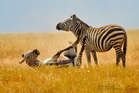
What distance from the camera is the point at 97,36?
820 cm

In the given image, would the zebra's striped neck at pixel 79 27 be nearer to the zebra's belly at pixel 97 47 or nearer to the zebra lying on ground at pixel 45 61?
the zebra lying on ground at pixel 45 61

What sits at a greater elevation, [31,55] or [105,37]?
[105,37]

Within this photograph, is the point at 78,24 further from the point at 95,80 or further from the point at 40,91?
the point at 40,91

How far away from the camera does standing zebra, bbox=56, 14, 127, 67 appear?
25.1 feet

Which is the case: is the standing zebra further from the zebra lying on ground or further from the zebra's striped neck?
the zebra lying on ground

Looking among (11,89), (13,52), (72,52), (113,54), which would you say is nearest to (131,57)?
(113,54)

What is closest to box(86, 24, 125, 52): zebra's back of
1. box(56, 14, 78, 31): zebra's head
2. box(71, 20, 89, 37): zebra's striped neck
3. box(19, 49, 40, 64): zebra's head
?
box(71, 20, 89, 37): zebra's striped neck

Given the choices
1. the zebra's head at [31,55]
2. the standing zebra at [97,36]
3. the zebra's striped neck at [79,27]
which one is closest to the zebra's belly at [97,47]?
the standing zebra at [97,36]

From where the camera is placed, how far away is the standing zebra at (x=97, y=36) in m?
7.66

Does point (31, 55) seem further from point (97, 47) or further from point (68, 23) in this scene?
point (97, 47)

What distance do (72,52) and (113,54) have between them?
732cm

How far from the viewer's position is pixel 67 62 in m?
8.99

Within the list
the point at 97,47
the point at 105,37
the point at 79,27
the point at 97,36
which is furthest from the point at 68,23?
the point at 105,37

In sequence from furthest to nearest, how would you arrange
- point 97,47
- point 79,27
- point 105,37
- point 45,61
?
point 45,61 < point 79,27 < point 97,47 < point 105,37
